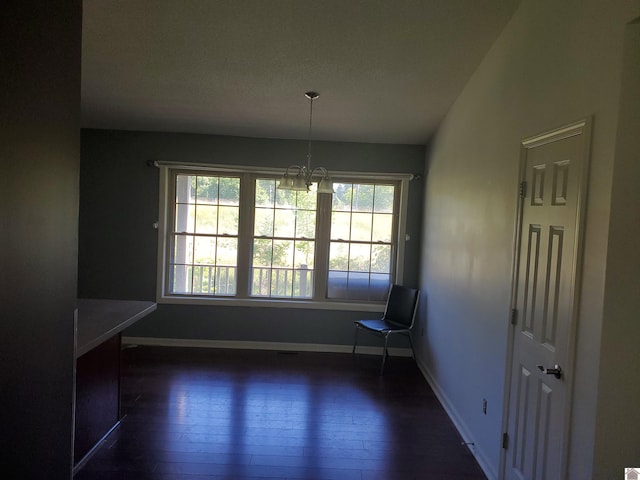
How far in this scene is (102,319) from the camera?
2.75m

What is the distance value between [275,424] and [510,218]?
2151mm

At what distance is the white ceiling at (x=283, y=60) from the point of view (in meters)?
2.69

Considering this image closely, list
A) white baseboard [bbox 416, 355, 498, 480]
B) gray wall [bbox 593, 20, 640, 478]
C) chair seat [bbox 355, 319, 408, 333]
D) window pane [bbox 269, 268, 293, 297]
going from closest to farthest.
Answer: gray wall [bbox 593, 20, 640, 478], white baseboard [bbox 416, 355, 498, 480], chair seat [bbox 355, 319, 408, 333], window pane [bbox 269, 268, 293, 297]

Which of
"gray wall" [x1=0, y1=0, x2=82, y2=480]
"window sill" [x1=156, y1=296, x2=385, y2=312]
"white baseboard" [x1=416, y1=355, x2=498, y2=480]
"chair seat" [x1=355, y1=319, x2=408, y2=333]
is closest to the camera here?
"gray wall" [x1=0, y1=0, x2=82, y2=480]

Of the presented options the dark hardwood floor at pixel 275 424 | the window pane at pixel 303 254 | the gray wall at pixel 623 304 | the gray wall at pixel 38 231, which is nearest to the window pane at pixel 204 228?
the window pane at pixel 303 254

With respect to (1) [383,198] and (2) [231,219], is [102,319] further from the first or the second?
(1) [383,198]

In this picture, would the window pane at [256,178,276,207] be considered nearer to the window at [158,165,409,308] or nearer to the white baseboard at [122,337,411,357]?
the window at [158,165,409,308]

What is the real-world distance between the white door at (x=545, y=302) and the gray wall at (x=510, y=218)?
0.28 feet

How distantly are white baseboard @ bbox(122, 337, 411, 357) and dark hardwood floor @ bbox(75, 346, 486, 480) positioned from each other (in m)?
0.29

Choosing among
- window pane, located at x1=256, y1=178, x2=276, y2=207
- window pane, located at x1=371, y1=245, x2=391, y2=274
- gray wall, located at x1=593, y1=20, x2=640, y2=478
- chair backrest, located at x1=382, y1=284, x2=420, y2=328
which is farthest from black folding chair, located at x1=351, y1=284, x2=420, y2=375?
gray wall, located at x1=593, y1=20, x2=640, y2=478

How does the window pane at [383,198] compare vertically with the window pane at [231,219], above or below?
above

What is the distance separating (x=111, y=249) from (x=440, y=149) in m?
3.66

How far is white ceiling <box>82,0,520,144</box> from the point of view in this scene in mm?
2691

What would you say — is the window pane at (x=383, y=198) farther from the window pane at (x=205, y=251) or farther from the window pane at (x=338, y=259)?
the window pane at (x=205, y=251)
